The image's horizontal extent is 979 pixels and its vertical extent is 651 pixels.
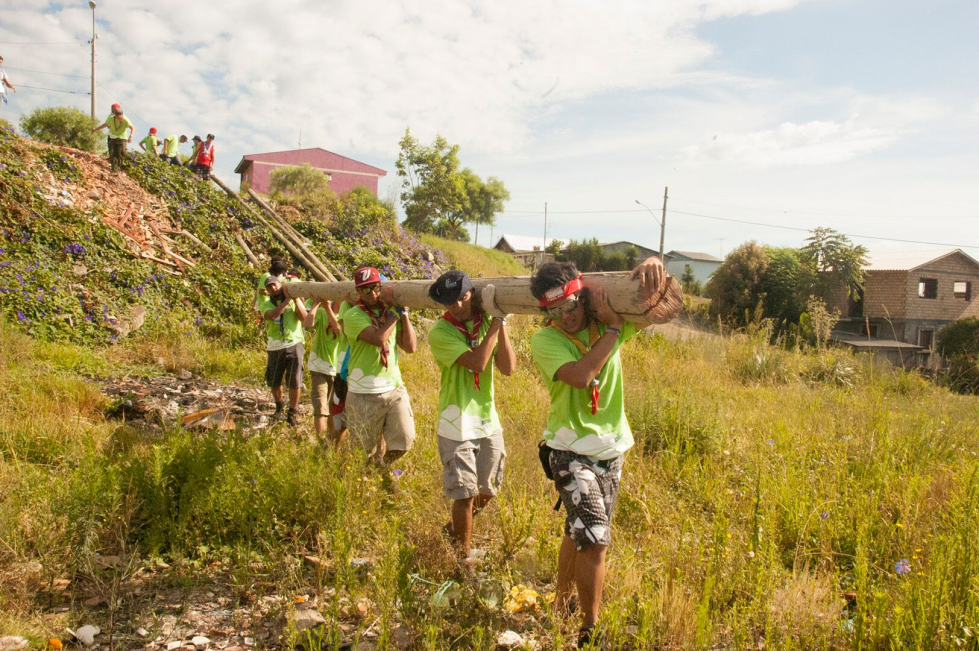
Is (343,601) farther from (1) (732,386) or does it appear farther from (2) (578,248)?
(2) (578,248)

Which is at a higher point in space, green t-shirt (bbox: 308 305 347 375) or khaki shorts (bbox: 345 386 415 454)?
green t-shirt (bbox: 308 305 347 375)

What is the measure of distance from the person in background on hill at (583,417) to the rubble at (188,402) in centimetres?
443

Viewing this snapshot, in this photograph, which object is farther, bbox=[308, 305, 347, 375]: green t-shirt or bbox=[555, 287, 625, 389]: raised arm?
bbox=[308, 305, 347, 375]: green t-shirt

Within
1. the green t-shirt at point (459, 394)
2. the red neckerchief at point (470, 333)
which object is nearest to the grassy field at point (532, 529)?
the green t-shirt at point (459, 394)

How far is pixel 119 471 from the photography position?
4191mm

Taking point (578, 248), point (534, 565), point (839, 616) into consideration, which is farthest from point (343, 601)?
point (578, 248)

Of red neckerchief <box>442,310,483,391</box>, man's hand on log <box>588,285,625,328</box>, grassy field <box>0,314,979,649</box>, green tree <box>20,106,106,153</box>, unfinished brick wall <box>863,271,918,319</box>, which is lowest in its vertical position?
grassy field <box>0,314,979,649</box>

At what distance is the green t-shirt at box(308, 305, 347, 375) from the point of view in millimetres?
6414

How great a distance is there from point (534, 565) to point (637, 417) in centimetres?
277

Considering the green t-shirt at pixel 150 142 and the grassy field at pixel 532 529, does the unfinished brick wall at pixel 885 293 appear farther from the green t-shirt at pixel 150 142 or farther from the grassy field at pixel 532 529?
the green t-shirt at pixel 150 142

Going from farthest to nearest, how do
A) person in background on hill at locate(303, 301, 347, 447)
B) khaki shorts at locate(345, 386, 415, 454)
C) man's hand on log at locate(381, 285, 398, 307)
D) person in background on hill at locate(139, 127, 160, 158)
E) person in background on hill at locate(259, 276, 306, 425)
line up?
person in background on hill at locate(139, 127, 160, 158), person in background on hill at locate(259, 276, 306, 425), person in background on hill at locate(303, 301, 347, 447), man's hand on log at locate(381, 285, 398, 307), khaki shorts at locate(345, 386, 415, 454)

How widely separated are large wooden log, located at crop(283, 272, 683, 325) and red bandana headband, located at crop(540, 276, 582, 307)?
0.17 m

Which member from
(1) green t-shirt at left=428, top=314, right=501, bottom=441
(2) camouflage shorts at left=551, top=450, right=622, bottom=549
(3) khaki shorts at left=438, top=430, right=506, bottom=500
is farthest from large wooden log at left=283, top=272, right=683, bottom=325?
(3) khaki shorts at left=438, top=430, right=506, bottom=500

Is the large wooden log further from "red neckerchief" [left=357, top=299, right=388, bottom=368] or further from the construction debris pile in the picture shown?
the construction debris pile
